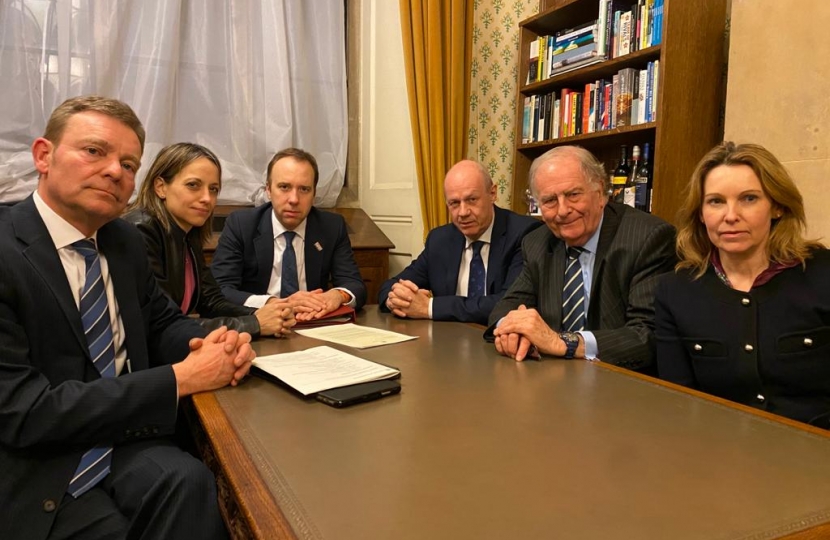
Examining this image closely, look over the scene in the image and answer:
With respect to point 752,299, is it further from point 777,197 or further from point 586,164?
point 586,164

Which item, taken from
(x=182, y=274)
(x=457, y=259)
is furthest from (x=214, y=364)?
(x=457, y=259)

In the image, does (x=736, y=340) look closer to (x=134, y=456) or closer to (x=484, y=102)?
(x=134, y=456)

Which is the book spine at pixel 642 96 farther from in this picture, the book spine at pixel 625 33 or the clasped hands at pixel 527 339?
the clasped hands at pixel 527 339

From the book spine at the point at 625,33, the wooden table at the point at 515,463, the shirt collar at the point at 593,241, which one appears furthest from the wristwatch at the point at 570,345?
the book spine at the point at 625,33

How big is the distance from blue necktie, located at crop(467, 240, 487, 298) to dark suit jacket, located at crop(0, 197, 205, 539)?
1.42m

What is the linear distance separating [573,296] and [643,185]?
3.39 ft

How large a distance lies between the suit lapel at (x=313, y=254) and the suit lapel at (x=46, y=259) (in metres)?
1.40

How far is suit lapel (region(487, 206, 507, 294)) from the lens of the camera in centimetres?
240

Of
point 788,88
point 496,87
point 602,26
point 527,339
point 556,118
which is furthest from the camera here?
point 496,87

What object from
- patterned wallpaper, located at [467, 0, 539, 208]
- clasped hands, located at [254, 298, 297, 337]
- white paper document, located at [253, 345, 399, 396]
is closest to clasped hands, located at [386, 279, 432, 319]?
clasped hands, located at [254, 298, 297, 337]

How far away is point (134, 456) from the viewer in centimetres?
120

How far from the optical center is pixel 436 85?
3.42 meters

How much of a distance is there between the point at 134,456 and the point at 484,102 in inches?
120

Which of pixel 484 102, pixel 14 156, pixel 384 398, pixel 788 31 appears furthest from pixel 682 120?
pixel 14 156
